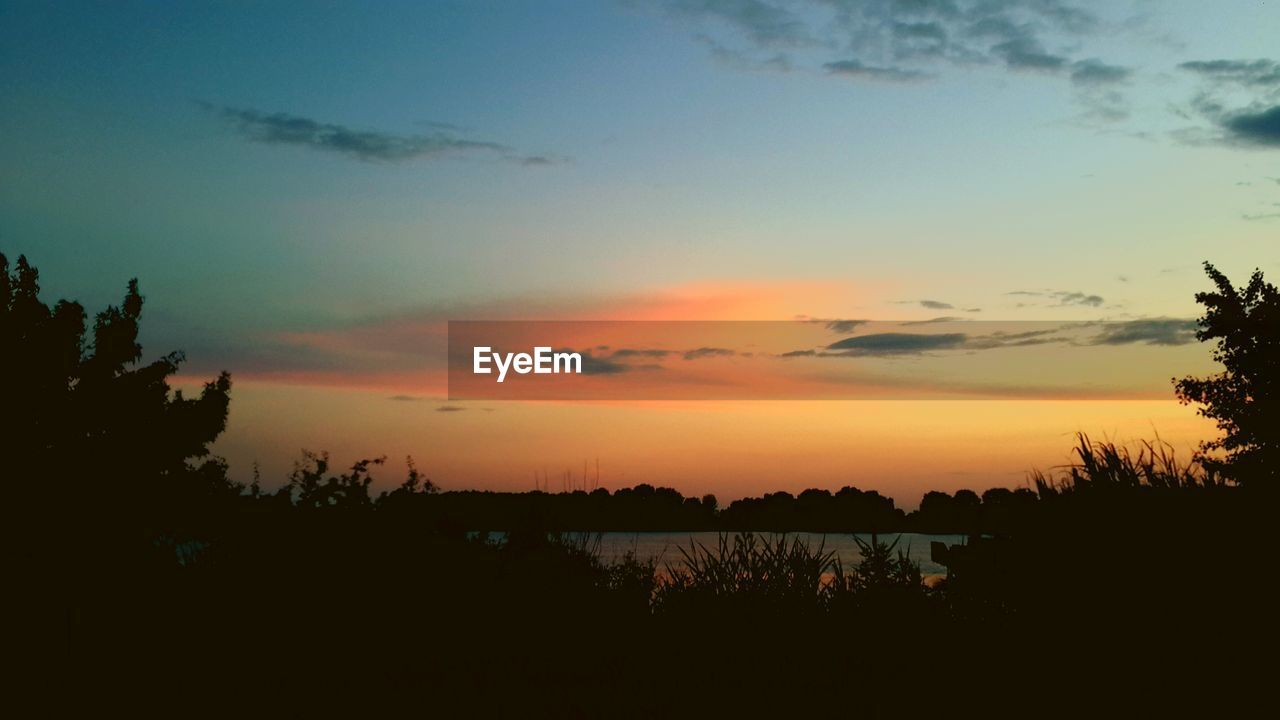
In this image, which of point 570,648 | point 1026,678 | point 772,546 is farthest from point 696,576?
point 1026,678

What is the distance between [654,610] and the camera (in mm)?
14711

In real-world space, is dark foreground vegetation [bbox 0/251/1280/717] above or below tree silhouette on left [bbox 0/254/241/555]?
below

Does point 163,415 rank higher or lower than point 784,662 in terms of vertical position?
higher

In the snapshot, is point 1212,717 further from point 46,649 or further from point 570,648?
point 46,649

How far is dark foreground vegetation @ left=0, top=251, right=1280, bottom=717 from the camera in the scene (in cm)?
1030

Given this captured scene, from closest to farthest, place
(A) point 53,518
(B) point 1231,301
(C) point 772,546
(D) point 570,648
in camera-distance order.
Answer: (D) point 570,648 → (C) point 772,546 → (A) point 53,518 → (B) point 1231,301

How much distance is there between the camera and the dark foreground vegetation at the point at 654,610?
10.3 metres

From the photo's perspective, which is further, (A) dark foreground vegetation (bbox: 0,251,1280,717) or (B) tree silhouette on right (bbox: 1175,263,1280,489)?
(B) tree silhouette on right (bbox: 1175,263,1280,489)

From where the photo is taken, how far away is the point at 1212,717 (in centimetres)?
958

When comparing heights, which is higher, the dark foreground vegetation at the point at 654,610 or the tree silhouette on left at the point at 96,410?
the tree silhouette on left at the point at 96,410

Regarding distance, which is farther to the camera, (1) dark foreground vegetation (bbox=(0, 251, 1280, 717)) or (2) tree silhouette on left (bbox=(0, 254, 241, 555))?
(2) tree silhouette on left (bbox=(0, 254, 241, 555))

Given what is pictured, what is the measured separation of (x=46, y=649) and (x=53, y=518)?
12667 mm

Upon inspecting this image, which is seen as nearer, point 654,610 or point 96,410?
point 654,610

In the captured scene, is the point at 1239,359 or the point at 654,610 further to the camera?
the point at 1239,359
